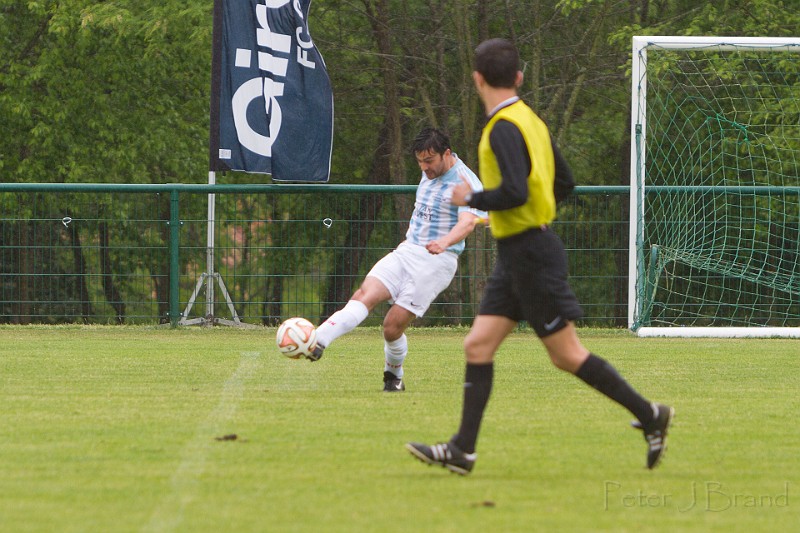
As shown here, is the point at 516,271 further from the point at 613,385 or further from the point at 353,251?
the point at 353,251

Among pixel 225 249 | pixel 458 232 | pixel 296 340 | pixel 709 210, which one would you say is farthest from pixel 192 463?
pixel 709 210

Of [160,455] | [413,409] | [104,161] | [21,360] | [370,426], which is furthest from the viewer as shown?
[104,161]

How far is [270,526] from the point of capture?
448cm

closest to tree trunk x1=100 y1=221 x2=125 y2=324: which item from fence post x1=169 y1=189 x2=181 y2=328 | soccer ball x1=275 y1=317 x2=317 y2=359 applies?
fence post x1=169 y1=189 x2=181 y2=328

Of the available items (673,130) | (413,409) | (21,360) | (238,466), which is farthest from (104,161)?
(238,466)

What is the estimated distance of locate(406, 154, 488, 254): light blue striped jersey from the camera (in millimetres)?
9055

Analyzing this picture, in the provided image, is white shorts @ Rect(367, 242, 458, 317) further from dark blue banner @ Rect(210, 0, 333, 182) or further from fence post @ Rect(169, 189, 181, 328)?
fence post @ Rect(169, 189, 181, 328)

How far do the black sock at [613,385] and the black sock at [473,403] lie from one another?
1.38ft

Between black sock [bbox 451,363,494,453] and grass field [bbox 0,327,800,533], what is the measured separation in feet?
0.50

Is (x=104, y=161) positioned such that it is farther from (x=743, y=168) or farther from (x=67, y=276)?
(x=743, y=168)

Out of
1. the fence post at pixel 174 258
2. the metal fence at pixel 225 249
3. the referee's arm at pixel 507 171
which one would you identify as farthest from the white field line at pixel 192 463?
the metal fence at pixel 225 249

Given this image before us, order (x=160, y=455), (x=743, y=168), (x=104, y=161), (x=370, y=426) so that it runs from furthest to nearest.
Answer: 1. (x=104, y=161)
2. (x=743, y=168)
3. (x=370, y=426)
4. (x=160, y=455)

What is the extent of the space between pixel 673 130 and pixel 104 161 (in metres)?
15.5

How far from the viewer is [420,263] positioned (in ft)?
29.8
